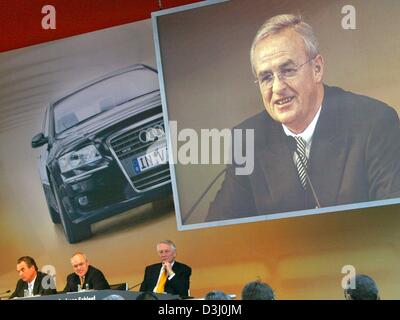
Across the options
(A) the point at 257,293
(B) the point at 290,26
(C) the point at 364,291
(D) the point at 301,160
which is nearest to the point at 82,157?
(D) the point at 301,160

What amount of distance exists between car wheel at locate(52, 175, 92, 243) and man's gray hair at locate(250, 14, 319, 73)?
78.7 inches

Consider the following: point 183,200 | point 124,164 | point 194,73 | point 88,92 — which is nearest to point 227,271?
point 183,200

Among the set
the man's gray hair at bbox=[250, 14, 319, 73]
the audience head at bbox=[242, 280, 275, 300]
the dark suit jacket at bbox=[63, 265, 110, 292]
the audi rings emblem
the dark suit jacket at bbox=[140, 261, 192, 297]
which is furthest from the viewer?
the audi rings emblem

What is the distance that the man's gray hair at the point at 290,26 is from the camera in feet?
15.1

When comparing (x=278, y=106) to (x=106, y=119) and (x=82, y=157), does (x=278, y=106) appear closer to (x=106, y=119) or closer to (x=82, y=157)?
(x=106, y=119)

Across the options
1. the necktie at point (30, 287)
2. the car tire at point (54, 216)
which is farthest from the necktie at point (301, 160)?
the necktie at point (30, 287)

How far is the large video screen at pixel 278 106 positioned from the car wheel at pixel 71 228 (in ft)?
3.26

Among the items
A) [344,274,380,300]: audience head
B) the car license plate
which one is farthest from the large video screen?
[344,274,380,300]: audience head

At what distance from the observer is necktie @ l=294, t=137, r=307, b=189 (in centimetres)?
468

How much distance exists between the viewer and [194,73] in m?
5.04

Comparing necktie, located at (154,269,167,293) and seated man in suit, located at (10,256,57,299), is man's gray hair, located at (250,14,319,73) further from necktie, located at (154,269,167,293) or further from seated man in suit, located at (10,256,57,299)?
seated man in suit, located at (10,256,57,299)

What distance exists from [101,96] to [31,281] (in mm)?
1646

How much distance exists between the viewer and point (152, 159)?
5.31m

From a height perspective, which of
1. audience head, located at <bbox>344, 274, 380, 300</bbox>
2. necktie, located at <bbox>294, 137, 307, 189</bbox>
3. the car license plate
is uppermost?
the car license plate
